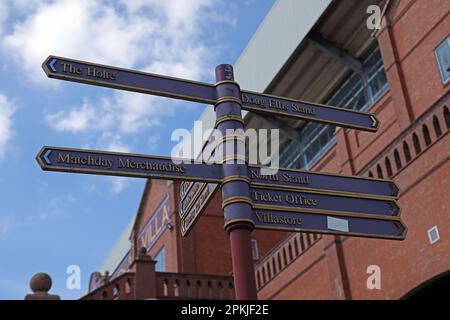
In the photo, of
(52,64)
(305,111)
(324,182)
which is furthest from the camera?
(305,111)

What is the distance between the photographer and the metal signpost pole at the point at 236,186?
712 cm

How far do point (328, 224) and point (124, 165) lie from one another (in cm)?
235

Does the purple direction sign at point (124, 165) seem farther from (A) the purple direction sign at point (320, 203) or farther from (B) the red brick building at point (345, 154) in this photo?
(B) the red brick building at point (345, 154)

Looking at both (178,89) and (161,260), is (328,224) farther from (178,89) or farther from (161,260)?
(161,260)

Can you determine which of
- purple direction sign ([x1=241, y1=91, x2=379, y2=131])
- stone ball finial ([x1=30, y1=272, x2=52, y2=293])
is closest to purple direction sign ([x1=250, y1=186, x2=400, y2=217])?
purple direction sign ([x1=241, y1=91, x2=379, y2=131])

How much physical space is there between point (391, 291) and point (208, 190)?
9314 millimetres

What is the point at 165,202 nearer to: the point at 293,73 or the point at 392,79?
the point at 293,73

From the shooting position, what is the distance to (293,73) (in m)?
26.1

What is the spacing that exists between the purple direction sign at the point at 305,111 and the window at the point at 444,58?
31.0 ft

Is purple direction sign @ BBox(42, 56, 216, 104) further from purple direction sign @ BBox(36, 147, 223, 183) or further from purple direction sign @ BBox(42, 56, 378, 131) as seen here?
purple direction sign @ BBox(36, 147, 223, 183)

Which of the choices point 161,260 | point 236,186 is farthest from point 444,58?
point 161,260

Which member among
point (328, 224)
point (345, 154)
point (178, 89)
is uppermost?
point (345, 154)

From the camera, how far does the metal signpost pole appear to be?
23.4 feet

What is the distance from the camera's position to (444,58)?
712 inches
